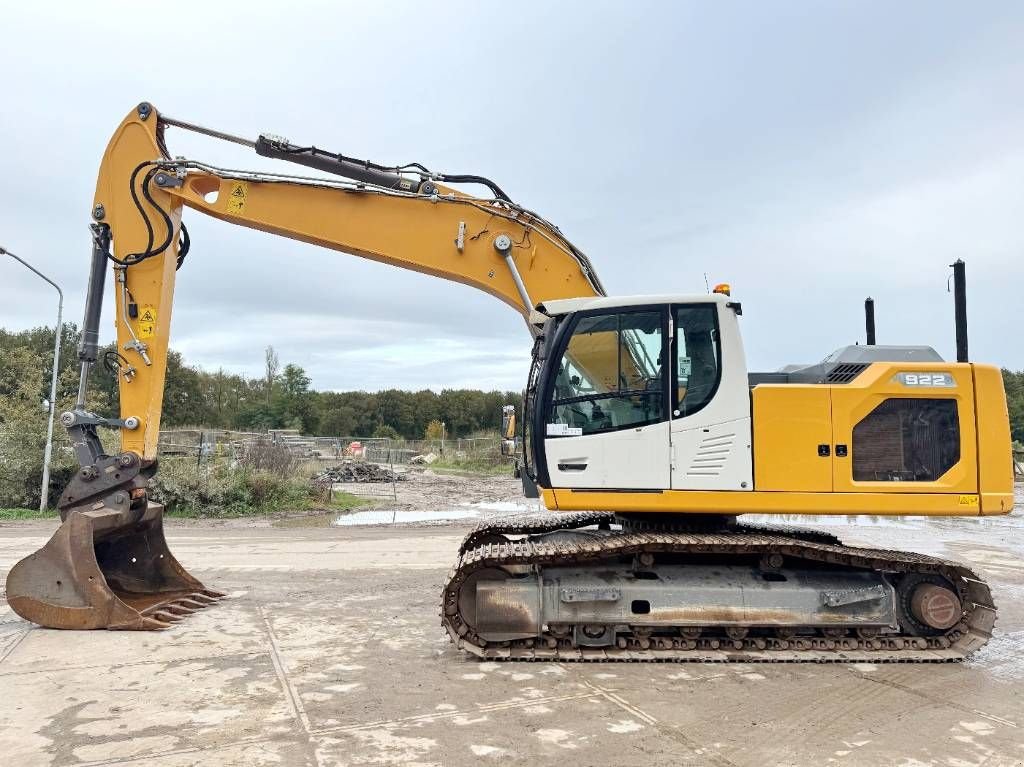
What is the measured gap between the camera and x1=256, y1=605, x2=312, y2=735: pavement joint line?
4.49m

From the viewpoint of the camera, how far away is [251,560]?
1107cm

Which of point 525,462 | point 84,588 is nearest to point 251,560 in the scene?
point 84,588

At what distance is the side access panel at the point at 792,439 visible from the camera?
580 cm

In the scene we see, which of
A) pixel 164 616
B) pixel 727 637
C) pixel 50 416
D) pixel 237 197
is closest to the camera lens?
pixel 727 637

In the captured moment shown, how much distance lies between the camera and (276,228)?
24.5ft

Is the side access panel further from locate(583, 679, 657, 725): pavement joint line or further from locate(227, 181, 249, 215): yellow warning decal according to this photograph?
locate(227, 181, 249, 215): yellow warning decal

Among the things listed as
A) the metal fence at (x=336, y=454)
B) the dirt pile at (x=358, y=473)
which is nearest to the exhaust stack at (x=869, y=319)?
the metal fence at (x=336, y=454)

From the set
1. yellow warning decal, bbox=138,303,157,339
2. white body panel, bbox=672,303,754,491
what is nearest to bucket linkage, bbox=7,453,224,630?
yellow warning decal, bbox=138,303,157,339

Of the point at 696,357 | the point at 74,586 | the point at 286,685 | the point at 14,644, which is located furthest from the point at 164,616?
the point at 696,357

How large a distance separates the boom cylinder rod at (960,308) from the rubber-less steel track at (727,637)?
191cm

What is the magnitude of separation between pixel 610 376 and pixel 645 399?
0.34 meters

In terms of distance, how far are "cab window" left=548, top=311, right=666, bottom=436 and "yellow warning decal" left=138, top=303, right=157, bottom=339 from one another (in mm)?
4115

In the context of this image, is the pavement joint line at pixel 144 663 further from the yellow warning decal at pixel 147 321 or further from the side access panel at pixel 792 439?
the side access panel at pixel 792 439

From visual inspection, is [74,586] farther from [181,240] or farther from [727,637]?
[727,637]
